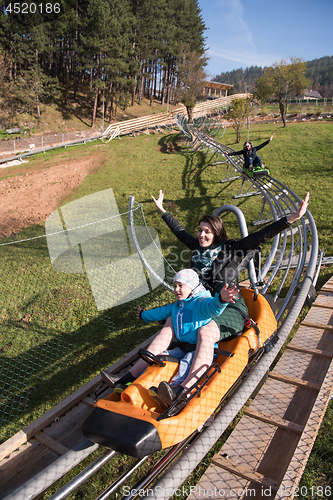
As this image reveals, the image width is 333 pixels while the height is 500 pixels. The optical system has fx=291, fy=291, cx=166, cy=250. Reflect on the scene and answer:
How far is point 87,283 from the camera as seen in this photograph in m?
5.69

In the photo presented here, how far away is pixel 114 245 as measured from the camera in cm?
670

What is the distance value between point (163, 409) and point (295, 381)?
134 centimetres

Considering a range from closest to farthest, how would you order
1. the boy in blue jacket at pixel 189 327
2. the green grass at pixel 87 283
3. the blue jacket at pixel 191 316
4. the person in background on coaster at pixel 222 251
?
the boy in blue jacket at pixel 189 327, the blue jacket at pixel 191 316, the person in background on coaster at pixel 222 251, the green grass at pixel 87 283

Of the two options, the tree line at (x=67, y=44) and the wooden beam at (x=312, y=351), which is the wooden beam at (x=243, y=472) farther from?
the tree line at (x=67, y=44)

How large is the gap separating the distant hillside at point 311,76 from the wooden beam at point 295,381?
228ft

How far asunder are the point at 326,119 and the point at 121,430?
23636 mm

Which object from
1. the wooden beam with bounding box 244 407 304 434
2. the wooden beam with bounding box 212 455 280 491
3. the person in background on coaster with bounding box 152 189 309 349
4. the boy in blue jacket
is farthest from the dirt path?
the wooden beam with bounding box 212 455 280 491

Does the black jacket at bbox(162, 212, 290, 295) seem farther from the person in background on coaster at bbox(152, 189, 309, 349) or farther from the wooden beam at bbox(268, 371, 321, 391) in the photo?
the wooden beam at bbox(268, 371, 321, 391)

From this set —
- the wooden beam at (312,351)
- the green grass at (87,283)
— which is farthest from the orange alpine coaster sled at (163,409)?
the green grass at (87,283)

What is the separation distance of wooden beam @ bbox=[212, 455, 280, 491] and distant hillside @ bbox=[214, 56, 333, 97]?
70212mm

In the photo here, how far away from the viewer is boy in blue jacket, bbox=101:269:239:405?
2.15 metres

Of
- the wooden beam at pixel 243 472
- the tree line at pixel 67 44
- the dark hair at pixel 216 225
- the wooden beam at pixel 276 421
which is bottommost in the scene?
the wooden beam at pixel 243 472

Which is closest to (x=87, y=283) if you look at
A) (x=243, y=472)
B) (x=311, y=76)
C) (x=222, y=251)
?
(x=222, y=251)

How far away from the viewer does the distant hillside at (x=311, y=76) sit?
268ft
